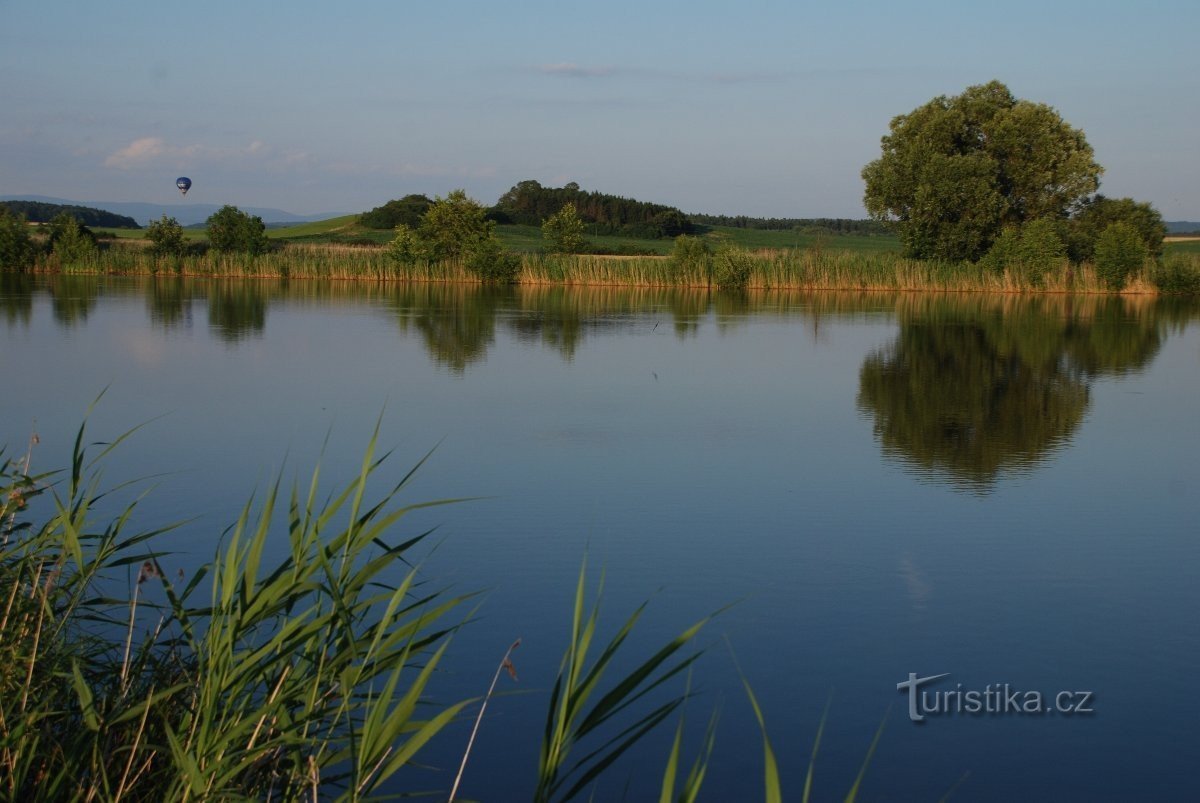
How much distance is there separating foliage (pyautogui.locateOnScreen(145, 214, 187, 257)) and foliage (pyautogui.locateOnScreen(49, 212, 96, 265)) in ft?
6.49

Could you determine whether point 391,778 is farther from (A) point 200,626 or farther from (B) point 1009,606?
(B) point 1009,606

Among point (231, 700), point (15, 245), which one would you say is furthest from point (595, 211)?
point (231, 700)

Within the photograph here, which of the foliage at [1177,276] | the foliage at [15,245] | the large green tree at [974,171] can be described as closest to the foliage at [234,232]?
the foliage at [15,245]

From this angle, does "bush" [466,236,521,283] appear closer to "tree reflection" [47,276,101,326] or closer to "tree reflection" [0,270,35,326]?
"tree reflection" [47,276,101,326]

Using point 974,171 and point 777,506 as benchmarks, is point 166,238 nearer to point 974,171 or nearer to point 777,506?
point 974,171

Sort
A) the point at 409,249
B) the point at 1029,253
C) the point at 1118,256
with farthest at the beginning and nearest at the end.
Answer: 1. the point at 409,249
2. the point at 1118,256
3. the point at 1029,253

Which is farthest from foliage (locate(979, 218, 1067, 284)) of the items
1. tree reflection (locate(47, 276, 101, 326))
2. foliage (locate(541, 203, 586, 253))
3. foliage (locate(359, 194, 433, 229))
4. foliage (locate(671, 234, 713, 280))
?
foliage (locate(359, 194, 433, 229))

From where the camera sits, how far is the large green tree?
38.2m

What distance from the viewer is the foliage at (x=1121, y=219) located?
4144cm

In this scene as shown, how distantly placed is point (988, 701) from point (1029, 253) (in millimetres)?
33893

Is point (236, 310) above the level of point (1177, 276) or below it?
below

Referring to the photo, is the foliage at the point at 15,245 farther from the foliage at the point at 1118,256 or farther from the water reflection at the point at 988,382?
the foliage at the point at 1118,256

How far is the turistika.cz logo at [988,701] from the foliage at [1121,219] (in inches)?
1558

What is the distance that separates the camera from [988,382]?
13.7m
